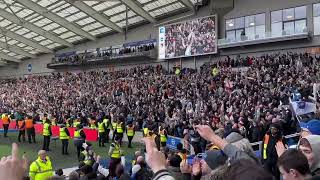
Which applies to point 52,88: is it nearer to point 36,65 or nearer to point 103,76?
point 103,76

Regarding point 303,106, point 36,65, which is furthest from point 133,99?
point 36,65

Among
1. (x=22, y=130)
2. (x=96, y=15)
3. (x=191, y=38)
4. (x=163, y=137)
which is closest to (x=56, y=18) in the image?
(x=96, y=15)

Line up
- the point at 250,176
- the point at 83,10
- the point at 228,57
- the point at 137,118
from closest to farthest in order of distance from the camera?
the point at 250,176 → the point at 137,118 → the point at 228,57 → the point at 83,10

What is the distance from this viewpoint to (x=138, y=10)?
36188mm

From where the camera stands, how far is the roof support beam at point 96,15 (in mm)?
36094

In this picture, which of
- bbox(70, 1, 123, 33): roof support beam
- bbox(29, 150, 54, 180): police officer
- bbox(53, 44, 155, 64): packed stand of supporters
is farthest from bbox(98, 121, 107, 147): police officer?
bbox(53, 44, 155, 64): packed stand of supporters

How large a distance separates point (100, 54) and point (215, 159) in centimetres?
4223

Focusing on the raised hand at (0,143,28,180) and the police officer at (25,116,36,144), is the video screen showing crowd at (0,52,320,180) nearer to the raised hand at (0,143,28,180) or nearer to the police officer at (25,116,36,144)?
the police officer at (25,116,36,144)

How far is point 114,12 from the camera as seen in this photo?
1501 inches

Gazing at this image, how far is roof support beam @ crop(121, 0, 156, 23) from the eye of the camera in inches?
1361

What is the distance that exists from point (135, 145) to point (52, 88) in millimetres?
23465

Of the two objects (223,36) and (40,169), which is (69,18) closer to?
(223,36)

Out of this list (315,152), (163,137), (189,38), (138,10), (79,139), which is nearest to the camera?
(315,152)

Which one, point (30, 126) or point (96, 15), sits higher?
point (96, 15)
